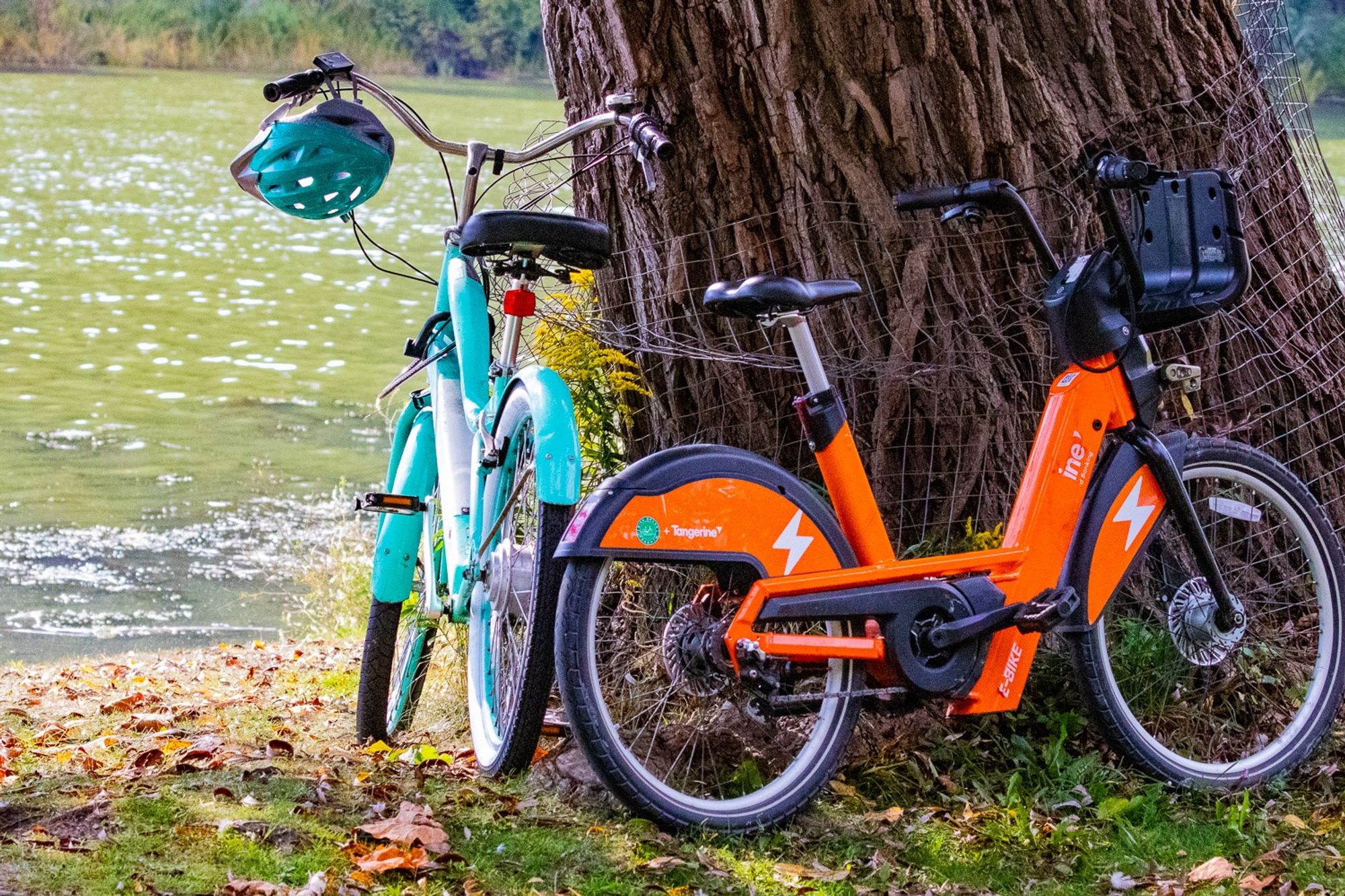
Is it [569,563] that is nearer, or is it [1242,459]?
[569,563]

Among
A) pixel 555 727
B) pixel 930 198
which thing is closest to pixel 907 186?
pixel 930 198

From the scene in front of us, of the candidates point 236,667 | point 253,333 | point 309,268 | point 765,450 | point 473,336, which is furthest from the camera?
point 309,268

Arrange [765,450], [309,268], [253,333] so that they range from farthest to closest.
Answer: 1. [309,268]
2. [253,333]
3. [765,450]

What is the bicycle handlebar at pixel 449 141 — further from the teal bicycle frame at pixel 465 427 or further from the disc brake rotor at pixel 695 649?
the disc brake rotor at pixel 695 649

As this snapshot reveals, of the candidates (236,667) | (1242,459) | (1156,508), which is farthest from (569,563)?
(236,667)

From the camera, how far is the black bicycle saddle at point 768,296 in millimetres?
3311

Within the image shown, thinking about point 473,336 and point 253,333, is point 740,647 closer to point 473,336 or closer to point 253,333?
point 473,336

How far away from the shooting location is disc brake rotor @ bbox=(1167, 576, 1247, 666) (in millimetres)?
3871

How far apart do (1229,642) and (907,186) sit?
1418 millimetres

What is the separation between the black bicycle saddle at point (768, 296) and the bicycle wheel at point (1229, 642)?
104 centimetres

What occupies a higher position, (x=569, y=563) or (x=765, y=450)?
(x=765, y=450)

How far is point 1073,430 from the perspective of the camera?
141 inches

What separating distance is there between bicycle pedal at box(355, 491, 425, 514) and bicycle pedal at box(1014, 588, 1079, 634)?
160cm

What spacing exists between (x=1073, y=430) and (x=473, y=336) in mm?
1463
